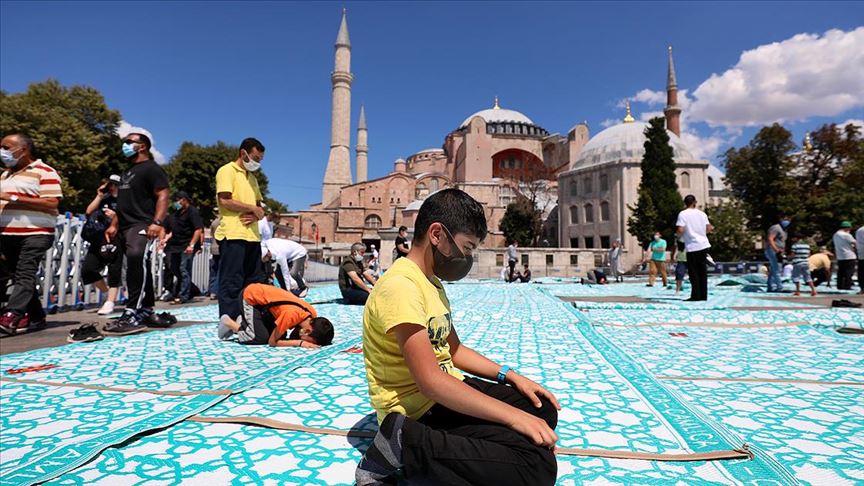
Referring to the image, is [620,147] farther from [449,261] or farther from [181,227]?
[449,261]

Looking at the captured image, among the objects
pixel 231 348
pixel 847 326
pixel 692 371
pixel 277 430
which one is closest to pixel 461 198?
pixel 277 430

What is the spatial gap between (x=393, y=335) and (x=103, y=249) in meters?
4.63

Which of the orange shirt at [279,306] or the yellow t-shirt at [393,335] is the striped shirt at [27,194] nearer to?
the orange shirt at [279,306]

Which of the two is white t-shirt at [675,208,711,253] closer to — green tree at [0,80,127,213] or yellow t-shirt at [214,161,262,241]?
yellow t-shirt at [214,161,262,241]

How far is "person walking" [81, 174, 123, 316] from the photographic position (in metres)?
4.71

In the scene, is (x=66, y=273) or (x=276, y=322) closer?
(x=276, y=322)

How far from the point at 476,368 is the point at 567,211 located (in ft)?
111

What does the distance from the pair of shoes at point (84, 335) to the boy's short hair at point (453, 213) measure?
3.49 m

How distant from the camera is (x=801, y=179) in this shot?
1017 inches

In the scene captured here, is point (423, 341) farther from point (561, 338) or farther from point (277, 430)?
point (561, 338)

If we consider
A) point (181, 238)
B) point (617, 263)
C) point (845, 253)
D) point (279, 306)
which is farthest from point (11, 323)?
point (617, 263)

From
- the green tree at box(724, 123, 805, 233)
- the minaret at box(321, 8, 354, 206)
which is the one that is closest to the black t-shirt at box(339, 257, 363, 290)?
the green tree at box(724, 123, 805, 233)

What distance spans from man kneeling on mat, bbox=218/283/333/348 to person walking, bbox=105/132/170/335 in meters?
1.04

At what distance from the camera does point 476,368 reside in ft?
5.12
